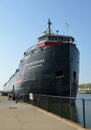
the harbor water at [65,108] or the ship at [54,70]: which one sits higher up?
the ship at [54,70]

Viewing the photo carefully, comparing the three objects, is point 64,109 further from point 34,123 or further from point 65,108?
point 34,123

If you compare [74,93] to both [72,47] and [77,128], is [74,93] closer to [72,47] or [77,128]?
[72,47]

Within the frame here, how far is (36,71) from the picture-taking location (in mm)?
Answer: 34188

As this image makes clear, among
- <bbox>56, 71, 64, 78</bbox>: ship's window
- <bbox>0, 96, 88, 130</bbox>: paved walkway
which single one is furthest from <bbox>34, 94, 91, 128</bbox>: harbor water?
<bbox>56, 71, 64, 78</bbox>: ship's window

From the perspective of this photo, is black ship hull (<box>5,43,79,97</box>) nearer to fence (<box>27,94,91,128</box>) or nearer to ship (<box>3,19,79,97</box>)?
ship (<box>3,19,79,97</box>)

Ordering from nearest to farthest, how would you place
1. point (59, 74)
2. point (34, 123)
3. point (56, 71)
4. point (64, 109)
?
point (34, 123) < point (64, 109) < point (56, 71) < point (59, 74)

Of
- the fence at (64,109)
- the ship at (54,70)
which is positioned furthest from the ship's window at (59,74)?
the fence at (64,109)

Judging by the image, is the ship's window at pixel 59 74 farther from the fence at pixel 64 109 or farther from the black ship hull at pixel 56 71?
the fence at pixel 64 109

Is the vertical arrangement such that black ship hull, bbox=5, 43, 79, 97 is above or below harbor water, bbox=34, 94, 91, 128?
above

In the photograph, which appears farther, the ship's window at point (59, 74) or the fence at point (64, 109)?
the ship's window at point (59, 74)

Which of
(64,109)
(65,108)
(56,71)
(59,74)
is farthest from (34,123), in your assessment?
(59,74)

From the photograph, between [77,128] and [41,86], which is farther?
[41,86]

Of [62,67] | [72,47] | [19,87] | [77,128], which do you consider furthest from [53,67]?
[77,128]

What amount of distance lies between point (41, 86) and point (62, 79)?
259 cm
